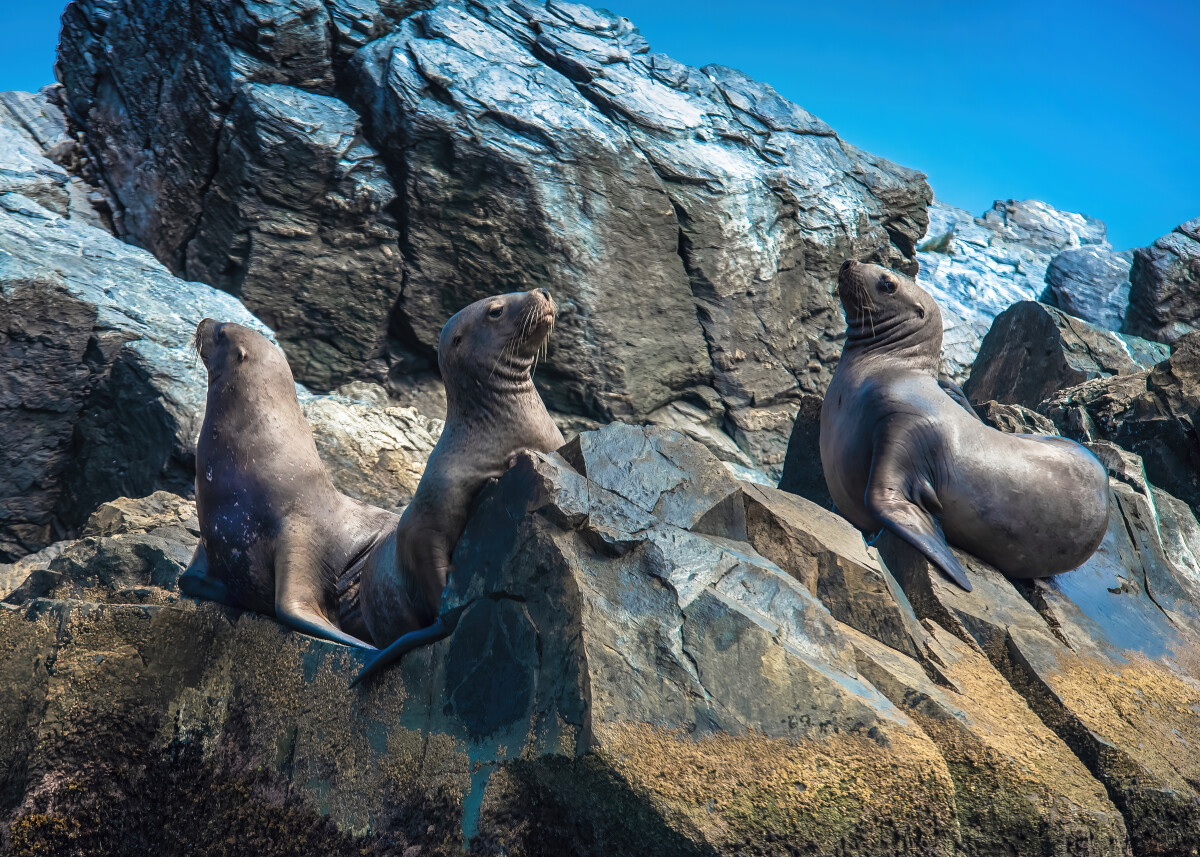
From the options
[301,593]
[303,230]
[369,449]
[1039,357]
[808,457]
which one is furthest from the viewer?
[303,230]

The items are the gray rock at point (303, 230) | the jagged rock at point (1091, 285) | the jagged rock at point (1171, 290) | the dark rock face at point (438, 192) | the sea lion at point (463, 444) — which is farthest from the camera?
the jagged rock at point (1091, 285)

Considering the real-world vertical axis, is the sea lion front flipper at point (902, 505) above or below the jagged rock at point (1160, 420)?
below

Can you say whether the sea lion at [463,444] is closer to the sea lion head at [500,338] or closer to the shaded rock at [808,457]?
the sea lion head at [500,338]

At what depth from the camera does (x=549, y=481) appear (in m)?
3.34

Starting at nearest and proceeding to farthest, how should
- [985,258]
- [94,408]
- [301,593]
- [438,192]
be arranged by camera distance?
[301,593], [94,408], [438,192], [985,258]

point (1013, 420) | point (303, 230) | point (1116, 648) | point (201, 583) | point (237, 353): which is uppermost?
point (1013, 420)

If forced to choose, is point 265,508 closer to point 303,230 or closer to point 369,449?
point 369,449

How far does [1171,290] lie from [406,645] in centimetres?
1712

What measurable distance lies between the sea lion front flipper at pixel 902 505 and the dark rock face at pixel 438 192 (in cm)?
763

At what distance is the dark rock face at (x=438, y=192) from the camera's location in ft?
38.2

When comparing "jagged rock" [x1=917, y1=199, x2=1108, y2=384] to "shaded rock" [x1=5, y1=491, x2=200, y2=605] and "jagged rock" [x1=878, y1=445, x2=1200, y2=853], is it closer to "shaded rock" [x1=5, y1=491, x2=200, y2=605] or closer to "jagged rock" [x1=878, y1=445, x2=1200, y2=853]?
"jagged rock" [x1=878, y1=445, x2=1200, y2=853]

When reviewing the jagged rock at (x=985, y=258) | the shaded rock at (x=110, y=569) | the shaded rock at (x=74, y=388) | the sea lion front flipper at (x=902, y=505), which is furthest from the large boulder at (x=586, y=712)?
the jagged rock at (x=985, y=258)

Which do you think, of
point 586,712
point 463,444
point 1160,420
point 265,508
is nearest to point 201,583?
point 265,508

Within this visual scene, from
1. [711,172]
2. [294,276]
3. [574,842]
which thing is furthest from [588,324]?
[574,842]
